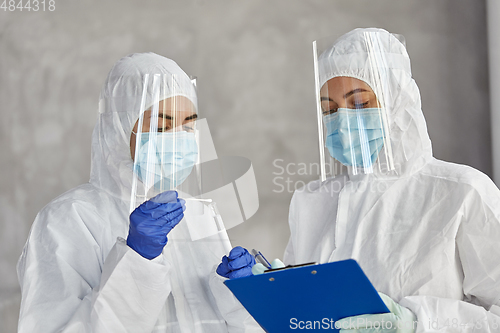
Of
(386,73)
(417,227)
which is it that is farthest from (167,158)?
(417,227)

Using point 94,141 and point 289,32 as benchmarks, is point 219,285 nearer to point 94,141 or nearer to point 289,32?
point 94,141

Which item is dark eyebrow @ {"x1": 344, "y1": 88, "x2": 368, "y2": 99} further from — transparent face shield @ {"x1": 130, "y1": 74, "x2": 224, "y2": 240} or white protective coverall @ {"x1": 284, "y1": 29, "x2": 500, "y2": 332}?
transparent face shield @ {"x1": 130, "y1": 74, "x2": 224, "y2": 240}

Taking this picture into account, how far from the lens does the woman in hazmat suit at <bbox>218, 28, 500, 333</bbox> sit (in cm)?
102

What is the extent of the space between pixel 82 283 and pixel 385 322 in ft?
2.49

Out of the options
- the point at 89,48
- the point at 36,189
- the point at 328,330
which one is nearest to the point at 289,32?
the point at 89,48

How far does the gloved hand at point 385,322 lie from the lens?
3.12 ft

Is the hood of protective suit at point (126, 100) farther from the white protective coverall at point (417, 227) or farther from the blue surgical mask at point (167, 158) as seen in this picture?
the white protective coverall at point (417, 227)

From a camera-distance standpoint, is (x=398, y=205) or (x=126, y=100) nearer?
(x=126, y=100)

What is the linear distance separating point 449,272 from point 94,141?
40.3 inches

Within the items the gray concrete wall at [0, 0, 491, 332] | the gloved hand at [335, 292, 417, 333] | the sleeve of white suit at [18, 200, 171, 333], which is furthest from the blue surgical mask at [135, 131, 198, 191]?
the gray concrete wall at [0, 0, 491, 332]

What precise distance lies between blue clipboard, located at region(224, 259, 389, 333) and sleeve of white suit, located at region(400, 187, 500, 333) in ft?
0.75

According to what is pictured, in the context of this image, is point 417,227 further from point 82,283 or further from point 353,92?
point 82,283

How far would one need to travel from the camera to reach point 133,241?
3.64 feet

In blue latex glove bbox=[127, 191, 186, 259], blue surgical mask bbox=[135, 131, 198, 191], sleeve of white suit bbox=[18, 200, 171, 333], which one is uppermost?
blue surgical mask bbox=[135, 131, 198, 191]
